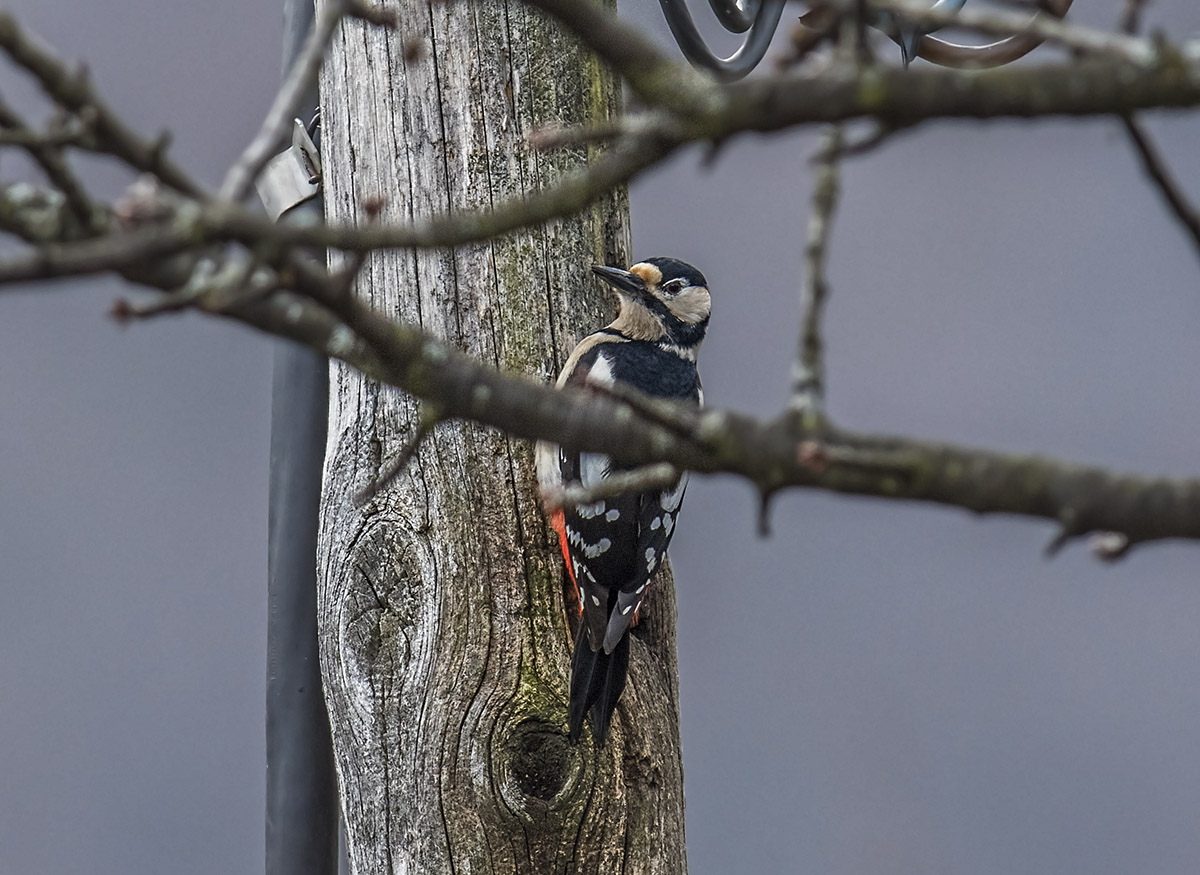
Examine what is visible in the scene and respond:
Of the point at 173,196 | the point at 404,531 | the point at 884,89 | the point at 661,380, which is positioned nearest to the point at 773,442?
the point at 884,89

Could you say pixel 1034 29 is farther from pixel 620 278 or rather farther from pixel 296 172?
pixel 296 172

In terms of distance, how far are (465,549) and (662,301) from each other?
78 cm

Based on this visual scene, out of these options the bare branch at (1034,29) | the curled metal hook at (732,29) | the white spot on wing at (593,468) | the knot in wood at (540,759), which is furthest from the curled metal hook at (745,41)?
the bare branch at (1034,29)

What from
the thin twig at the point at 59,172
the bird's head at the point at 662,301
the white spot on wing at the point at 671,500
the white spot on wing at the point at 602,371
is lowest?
the thin twig at the point at 59,172

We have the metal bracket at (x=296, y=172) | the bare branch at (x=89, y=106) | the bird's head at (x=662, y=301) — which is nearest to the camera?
the bare branch at (x=89, y=106)

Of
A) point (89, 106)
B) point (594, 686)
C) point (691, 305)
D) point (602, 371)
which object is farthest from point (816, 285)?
point (691, 305)

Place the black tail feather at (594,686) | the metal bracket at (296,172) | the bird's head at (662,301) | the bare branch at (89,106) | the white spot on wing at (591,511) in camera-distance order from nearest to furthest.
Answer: the bare branch at (89,106) < the black tail feather at (594,686) < the white spot on wing at (591,511) < the bird's head at (662,301) < the metal bracket at (296,172)

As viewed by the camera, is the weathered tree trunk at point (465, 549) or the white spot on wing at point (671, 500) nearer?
the weathered tree trunk at point (465, 549)

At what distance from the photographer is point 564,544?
186 centimetres

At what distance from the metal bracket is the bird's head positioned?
0.58m

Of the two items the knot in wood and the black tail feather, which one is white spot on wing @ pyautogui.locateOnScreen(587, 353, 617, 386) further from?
the knot in wood

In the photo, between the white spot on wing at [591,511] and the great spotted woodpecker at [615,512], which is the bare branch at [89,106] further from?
the white spot on wing at [591,511]

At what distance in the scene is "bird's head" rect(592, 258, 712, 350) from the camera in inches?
82.8

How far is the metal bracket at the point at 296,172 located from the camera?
7.24 feet
